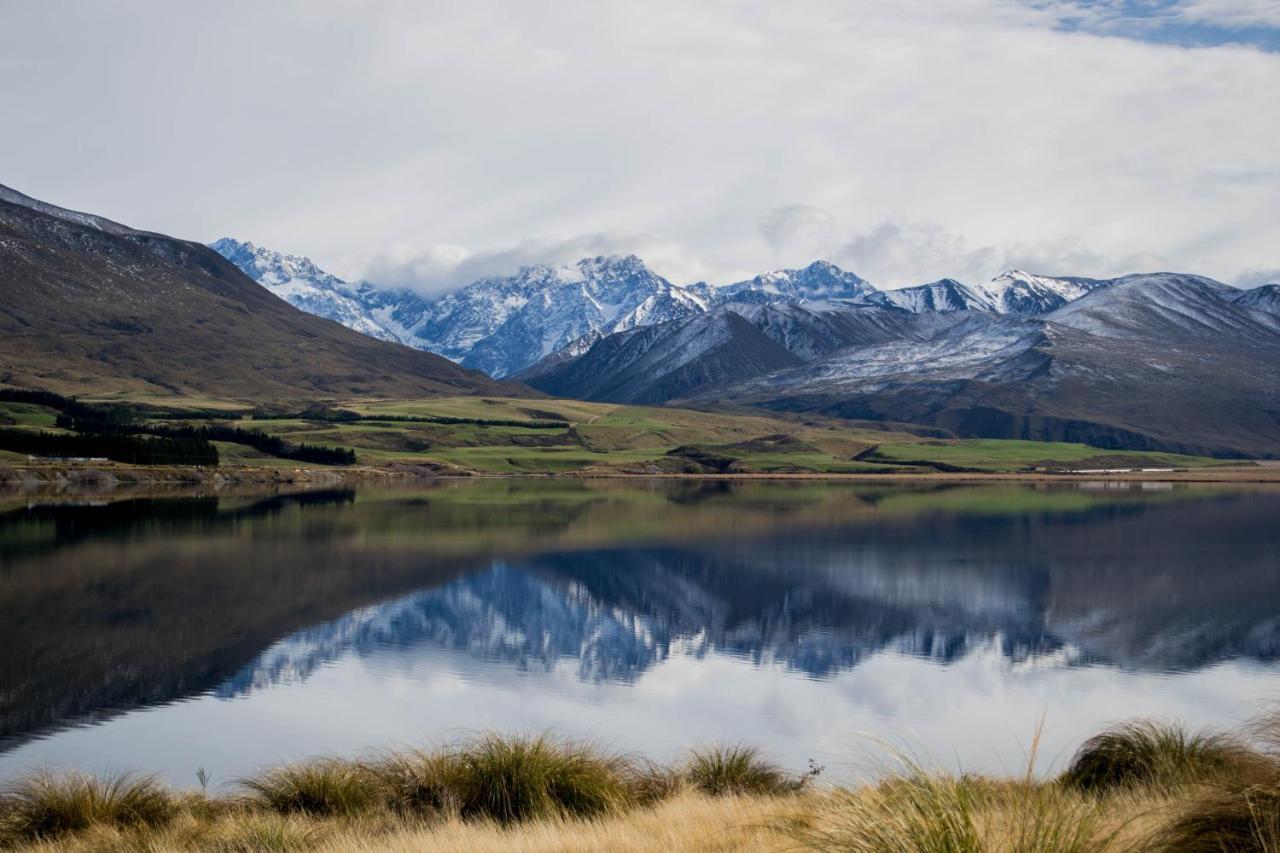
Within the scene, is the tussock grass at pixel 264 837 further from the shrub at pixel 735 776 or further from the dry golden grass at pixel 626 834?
the shrub at pixel 735 776

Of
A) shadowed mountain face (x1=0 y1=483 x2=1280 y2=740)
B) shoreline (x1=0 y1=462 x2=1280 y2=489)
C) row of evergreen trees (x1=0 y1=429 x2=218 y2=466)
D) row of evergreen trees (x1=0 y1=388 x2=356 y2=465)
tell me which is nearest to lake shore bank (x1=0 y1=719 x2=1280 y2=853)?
shadowed mountain face (x1=0 y1=483 x2=1280 y2=740)

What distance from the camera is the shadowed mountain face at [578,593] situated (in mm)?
34719

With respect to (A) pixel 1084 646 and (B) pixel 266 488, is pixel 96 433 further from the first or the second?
(A) pixel 1084 646

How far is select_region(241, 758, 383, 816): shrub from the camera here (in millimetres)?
15867

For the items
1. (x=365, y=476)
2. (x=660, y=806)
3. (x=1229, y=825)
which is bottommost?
(x=365, y=476)

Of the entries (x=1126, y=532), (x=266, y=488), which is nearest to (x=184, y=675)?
(x=1126, y=532)

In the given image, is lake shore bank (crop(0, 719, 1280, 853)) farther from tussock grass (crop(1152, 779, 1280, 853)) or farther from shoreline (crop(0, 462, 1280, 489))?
shoreline (crop(0, 462, 1280, 489))

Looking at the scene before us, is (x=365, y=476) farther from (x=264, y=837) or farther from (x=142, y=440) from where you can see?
(x=264, y=837)

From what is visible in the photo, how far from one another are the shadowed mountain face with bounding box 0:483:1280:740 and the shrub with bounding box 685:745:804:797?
13827 mm

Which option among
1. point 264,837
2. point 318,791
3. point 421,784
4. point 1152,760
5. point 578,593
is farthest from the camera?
point 578,593

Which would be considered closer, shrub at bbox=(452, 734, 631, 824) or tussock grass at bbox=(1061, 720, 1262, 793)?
shrub at bbox=(452, 734, 631, 824)

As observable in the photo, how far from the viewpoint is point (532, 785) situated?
16.2 m

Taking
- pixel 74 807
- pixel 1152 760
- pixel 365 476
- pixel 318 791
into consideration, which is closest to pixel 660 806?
pixel 318 791

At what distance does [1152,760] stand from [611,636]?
25586 millimetres
